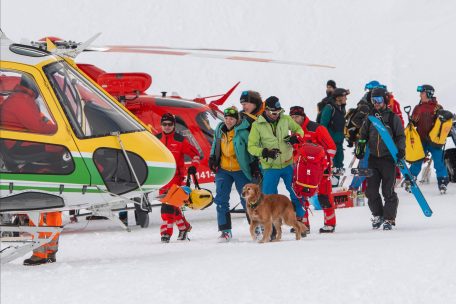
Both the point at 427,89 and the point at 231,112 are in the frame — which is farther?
the point at 427,89

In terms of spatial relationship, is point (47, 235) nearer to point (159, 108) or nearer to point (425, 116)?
point (159, 108)

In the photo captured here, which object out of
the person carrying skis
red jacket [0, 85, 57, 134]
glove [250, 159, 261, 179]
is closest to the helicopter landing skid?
red jacket [0, 85, 57, 134]

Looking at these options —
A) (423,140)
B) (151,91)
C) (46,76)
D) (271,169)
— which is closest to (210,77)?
(151,91)

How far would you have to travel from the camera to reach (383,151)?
31.5 feet

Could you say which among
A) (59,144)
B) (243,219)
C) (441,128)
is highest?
(441,128)

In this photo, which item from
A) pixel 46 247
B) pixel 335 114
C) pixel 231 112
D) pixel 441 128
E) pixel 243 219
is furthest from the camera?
Answer: pixel 335 114

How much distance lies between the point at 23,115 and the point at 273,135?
3069 millimetres

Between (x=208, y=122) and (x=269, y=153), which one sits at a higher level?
(x=208, y=122)

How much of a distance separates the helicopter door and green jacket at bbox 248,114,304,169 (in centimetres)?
246

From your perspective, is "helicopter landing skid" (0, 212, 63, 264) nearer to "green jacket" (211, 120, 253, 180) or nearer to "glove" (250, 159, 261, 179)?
"green jacket" (211, 120, 253, 180)

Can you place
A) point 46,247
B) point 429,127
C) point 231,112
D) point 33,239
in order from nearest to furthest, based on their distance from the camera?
point 33,239 < point 46,247 < point 231,112 < point 429,127

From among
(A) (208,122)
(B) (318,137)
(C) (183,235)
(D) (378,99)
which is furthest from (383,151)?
(A) (208,122)

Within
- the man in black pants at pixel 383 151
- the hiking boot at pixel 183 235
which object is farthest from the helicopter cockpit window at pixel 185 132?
the man in black pants at pixel 383 151

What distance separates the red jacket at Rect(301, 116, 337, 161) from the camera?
9.82m
